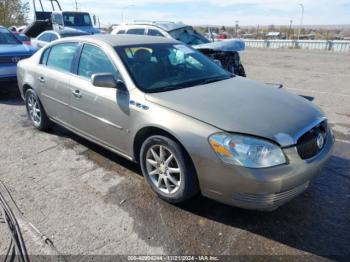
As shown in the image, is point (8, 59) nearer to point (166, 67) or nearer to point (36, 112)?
point (36, 112)

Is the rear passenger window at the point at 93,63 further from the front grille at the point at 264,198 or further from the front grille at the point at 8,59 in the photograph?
the front grille at the point at 8,59

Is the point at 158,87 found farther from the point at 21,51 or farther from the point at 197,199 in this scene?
the point at 21,51

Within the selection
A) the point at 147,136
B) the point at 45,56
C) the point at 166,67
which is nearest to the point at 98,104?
the point at 147,136

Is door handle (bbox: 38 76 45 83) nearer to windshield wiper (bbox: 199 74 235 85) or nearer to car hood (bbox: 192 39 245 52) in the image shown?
windshield wiper (bbox: 199 74 235 85)

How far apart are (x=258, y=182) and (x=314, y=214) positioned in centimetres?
94

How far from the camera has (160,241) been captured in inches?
105

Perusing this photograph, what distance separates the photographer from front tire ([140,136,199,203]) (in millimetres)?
2863

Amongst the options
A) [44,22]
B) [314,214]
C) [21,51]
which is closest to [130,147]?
[314,214]

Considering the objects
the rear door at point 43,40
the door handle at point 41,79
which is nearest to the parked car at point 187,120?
the door handle at point 41,79

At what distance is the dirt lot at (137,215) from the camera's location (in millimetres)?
2607

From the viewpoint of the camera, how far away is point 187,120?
2.79 m

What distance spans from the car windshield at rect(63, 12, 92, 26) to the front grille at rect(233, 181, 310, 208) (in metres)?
17.2

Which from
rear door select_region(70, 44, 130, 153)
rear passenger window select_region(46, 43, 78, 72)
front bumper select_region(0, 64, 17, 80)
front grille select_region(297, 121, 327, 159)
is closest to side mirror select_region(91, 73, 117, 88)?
rear door select_region(70, 44, 130, 153)

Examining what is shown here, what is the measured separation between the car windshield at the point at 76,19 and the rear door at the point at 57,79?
1393cm
